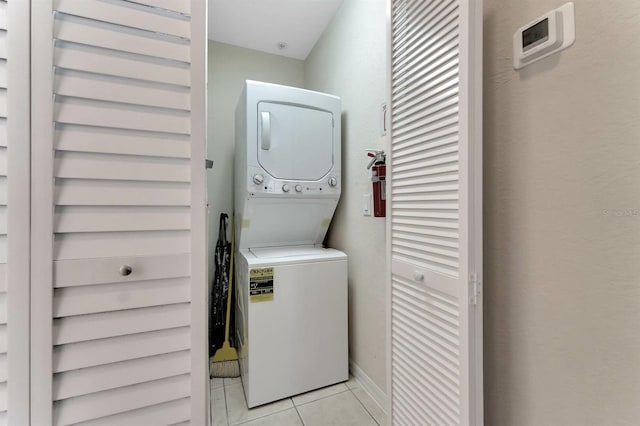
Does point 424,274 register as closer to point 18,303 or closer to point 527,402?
point 527,402

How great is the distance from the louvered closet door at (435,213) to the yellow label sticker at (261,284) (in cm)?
79

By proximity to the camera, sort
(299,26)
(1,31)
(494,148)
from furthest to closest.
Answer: (299,26), (494,148), (1,31)

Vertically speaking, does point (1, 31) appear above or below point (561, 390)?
above

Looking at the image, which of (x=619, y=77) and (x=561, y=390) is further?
(x=561, y=390)

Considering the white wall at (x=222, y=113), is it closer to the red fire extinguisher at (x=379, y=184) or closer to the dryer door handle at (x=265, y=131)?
the dryer door handle at (x=265, y=131)

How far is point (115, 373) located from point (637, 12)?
159 cm

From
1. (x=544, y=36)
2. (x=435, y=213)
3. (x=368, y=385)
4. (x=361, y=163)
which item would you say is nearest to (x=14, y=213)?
(x=435, y=213)

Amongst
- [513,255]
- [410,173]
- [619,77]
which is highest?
[619,77]

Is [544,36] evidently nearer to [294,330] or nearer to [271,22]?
[294,330]

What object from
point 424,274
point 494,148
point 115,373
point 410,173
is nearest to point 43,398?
point 115,373

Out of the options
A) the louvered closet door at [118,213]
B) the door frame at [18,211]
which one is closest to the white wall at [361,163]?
the louvered closet door at [118,213]

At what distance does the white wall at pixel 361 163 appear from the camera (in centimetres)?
169

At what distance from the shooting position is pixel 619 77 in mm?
664

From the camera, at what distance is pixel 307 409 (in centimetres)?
168
